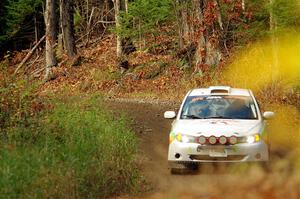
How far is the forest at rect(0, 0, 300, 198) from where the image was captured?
9.12m

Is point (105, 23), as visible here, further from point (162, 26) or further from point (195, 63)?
point (195, 63)

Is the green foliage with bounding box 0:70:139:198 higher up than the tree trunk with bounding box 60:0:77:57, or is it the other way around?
the tree trunk with bounding box 60:0:77:57

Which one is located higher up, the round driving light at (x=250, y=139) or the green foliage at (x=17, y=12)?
the green foliage at (x=17, y=12)

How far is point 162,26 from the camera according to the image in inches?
1234

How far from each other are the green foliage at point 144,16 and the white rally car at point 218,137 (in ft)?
57.0

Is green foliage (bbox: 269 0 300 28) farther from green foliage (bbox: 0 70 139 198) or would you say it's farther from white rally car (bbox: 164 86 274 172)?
green foliage (bbox: 0 70 139 198)

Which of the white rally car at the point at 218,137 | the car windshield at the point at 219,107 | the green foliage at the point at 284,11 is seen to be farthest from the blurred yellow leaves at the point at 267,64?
the white rally car at the point at 218,137

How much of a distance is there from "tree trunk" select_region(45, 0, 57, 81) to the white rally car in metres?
20.8

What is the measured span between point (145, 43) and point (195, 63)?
5499 mm

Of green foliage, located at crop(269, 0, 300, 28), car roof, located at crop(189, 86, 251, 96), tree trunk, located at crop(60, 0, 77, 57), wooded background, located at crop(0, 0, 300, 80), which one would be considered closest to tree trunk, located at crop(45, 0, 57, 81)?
wooded background, located at crop(0, 0, 300, 80)

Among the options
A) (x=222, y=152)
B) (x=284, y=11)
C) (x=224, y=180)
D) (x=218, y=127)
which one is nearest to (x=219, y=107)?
(x=218, y=127)

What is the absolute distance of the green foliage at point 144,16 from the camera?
2866 centimetres

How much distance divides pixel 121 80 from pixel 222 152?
59.6ft

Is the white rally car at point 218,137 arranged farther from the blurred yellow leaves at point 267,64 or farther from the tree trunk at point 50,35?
the tree trunk at point 50,35
